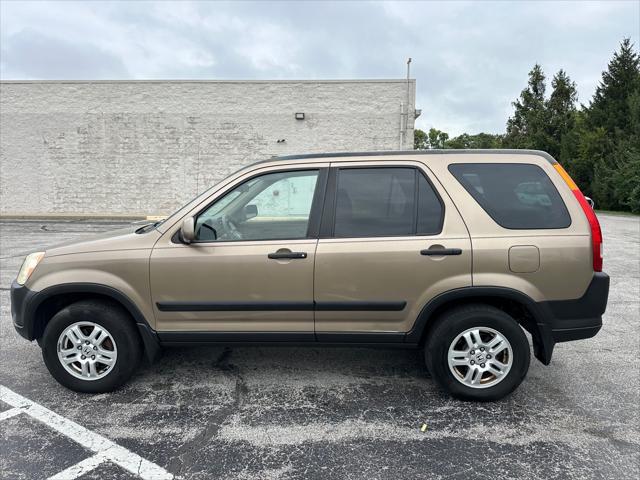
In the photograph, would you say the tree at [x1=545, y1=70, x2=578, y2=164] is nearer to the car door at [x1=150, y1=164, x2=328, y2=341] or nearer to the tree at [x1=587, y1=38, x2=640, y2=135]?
the tree at [x1=587, y1=38, x2=640, y2=135]

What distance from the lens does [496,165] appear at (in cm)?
328

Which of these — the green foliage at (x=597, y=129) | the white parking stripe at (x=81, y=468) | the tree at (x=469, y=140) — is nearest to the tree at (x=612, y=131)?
the green foliage at (x=597, y=129)

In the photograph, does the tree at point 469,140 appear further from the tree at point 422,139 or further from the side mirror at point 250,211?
the side mirror at point 250,211

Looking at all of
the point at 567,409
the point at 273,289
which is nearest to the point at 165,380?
the point at 273,289

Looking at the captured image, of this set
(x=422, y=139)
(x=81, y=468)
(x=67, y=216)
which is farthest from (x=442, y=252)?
(x=422, y=139)

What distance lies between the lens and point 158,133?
19.5 meters

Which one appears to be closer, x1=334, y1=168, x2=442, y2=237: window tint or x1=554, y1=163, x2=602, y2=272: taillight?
x1=554, y1=163, x2=602, y2=272: taillight

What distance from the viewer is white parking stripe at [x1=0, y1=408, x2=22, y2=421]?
304 centimetres

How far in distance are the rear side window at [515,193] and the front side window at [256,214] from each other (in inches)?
44.7

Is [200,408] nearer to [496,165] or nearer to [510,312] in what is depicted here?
[510,312]

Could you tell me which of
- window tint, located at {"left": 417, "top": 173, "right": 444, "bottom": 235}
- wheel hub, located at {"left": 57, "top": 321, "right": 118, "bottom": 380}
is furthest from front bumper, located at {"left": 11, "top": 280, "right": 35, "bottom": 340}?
window tint, located at {"left": 417, "top": 173, "right": 444, "bottom": 235}

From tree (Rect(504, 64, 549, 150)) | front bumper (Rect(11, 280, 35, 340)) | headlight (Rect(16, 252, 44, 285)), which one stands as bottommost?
front bumper (Rect(11, 280, 35, 340))

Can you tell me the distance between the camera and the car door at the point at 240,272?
10.4 feet

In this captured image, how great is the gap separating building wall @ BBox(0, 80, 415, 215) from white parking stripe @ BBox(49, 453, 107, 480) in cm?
1719
